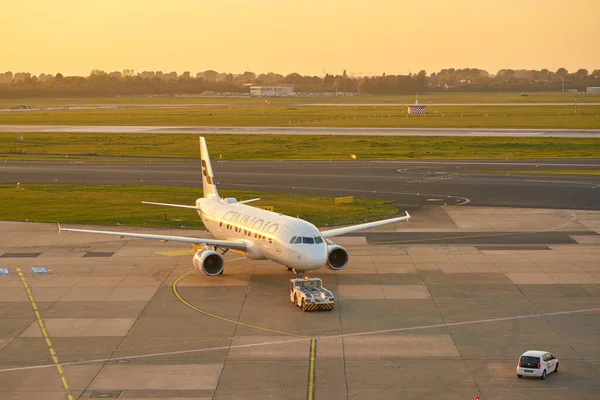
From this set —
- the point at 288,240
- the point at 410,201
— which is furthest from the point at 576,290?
the point at 410,201

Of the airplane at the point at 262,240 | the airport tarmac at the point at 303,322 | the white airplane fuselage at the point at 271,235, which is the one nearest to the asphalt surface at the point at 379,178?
the airport tarmac at the point at 303,322

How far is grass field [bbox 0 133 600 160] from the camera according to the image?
465ft

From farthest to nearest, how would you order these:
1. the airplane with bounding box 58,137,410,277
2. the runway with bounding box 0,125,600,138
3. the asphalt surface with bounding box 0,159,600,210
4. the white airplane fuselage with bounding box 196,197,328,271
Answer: the runway with bounding box 0,125,600,138 < the asphalt surface with bounding box 0,159,600,210 < the airplane with bounding box 58,137,410,277 < the white airplane fuselage with bounding box 196,197,328,271

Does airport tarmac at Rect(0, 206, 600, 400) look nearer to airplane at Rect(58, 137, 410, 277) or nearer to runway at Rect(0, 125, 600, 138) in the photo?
airplane at Rect(58, 137, 410, 277)

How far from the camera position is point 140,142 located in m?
169

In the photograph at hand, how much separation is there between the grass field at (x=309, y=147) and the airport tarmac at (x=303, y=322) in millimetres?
69859

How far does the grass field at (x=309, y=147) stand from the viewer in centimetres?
14188

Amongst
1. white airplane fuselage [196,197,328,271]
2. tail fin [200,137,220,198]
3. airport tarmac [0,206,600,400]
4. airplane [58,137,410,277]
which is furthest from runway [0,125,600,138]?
white airplane fuselage [196,197,328,271]

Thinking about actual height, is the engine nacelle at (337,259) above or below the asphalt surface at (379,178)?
above

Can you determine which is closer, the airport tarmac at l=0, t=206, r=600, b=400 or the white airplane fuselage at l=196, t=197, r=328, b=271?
the airport tarmac at l=0, t=206, r=600, b=400

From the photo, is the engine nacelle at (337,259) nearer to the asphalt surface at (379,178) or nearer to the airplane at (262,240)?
the airplane at (262,240)

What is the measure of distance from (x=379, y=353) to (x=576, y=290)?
18.5 metres

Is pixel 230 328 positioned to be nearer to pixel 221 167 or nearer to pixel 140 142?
pixel 221 167

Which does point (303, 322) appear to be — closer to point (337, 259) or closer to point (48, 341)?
point (337, 259)
